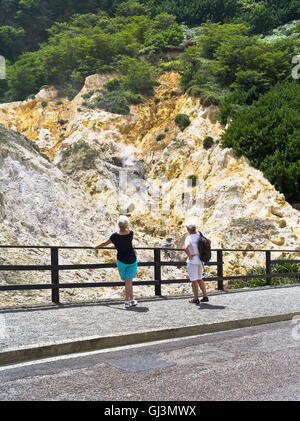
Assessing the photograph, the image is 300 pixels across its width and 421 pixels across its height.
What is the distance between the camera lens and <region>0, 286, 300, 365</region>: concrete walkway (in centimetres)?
558

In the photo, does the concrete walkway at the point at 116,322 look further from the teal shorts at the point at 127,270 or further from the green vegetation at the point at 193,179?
the green vegetation at the point at 193,179

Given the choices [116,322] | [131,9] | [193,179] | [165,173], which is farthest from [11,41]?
[116,322]

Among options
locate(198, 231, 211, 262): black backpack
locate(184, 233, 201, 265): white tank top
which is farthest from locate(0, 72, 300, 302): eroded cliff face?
locate(198, 231, 211, 262): black backpack

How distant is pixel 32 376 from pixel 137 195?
25.5 m

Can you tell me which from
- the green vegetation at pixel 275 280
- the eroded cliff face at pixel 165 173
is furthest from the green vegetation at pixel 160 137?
the green vegetation at pixel 275 280

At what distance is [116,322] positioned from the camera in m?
7.16

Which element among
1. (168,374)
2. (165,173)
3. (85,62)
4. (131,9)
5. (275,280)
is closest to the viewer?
(168,374)

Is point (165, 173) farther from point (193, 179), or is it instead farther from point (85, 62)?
point (85, 62)

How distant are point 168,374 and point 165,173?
90.4 feet

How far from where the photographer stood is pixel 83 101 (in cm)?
4109

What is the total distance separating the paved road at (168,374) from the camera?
3.85m

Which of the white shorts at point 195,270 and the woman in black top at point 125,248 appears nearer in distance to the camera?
the woman in black top at point 125,248

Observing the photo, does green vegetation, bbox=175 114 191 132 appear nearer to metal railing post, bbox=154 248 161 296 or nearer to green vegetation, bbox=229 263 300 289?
green vegetation, bbox=229 263 300 289

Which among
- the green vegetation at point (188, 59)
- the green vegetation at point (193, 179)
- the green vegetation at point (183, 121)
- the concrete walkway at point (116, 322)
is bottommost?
the concrete walkway at point (116, 322)
